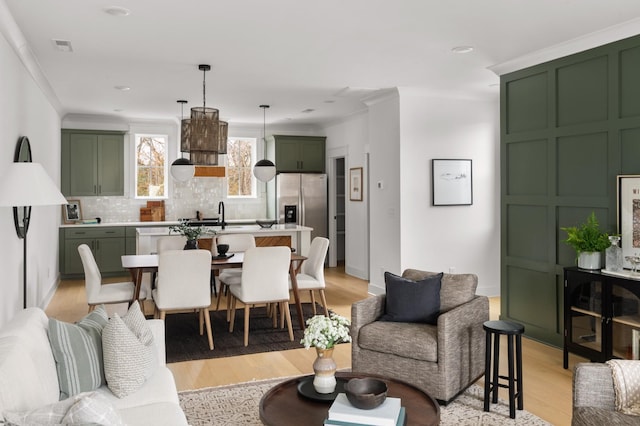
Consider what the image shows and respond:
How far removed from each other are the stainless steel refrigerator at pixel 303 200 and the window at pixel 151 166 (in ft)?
6.59

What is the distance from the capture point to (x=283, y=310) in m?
5.41

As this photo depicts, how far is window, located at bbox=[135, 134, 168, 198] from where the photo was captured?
929cm

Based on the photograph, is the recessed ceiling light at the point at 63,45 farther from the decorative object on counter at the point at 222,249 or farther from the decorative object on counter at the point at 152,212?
the decorative object on counter at the point at 152,212

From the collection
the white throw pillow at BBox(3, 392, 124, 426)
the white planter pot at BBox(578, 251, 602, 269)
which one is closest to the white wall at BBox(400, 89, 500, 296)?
the white planter pot at BBox(578, 251, 602, 269)

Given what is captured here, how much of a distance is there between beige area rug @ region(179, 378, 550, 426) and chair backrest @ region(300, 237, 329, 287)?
1.94m

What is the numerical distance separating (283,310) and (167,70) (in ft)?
8.88

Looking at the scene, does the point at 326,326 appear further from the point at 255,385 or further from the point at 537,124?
the point at 537,124

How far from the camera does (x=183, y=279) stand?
182 inches

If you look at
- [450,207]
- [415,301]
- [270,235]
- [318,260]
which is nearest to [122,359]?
[415,301]

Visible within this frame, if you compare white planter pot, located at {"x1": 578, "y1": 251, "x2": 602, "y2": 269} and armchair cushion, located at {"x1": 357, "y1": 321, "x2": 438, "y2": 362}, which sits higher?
white planter pot, located at {"x1": 578, "y1": 251, "x2": 602, "y2": 269}

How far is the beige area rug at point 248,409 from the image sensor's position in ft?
10.5

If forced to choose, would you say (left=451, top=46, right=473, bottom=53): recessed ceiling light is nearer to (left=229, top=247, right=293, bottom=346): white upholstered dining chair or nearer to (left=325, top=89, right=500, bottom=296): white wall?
(left=325, top=89, right=500, bottom=296): white wall

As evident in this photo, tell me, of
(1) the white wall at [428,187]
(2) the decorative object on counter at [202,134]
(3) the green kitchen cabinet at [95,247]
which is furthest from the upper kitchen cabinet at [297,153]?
(2) the decorative object on counter at [202,134]

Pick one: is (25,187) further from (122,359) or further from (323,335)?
(323,335)
